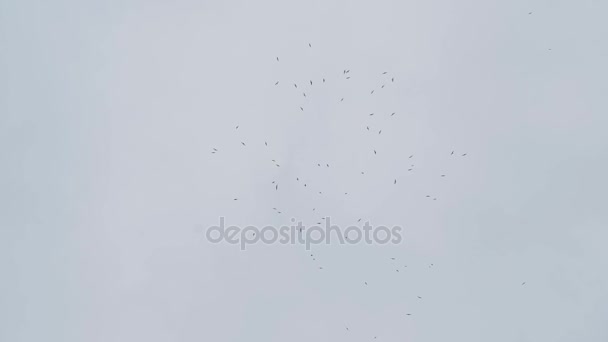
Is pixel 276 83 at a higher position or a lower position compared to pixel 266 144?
higher

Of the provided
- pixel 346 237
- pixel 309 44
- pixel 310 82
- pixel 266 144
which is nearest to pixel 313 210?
pixel 346 237

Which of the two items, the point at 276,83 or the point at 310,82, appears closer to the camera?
the point at 310,82

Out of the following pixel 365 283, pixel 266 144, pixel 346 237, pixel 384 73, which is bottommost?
pixel 365 283

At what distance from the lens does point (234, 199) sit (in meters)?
120

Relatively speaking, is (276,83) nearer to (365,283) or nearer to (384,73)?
(384,73)

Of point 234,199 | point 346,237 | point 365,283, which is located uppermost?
point 234,199

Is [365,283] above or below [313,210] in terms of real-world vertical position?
below

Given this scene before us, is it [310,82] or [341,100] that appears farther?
[341,100]

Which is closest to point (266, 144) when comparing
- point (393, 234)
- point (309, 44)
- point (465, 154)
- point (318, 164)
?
point (318, 164)

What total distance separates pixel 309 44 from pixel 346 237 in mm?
39751

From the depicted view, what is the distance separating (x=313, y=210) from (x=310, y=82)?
25784mm

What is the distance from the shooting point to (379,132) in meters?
116

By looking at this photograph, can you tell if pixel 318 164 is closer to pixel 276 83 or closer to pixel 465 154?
pixel 276 83

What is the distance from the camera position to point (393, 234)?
116 meters
